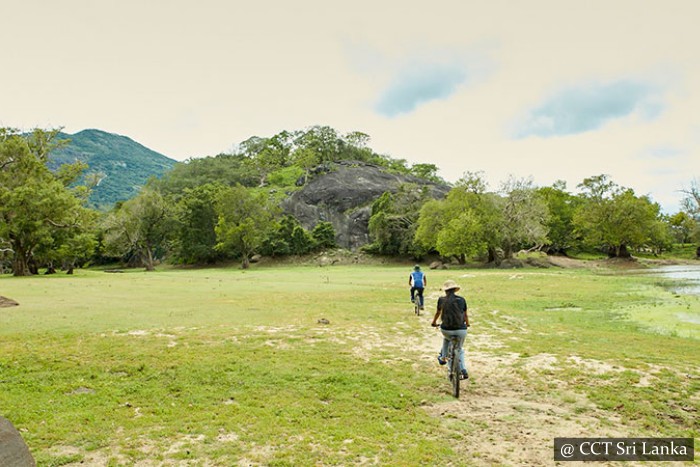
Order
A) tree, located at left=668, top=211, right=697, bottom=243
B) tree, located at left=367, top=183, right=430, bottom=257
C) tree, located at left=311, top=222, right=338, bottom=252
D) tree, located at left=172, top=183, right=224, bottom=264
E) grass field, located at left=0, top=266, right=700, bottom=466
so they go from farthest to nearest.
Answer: tree, located at left=668, top=211, right=697, bottom=243
tree, located at left=311, top=222, right=338, bottom=252
tree, located at left=172, top=183, right=224, bottom=264
tree, located at left=367, top=183, right=430, bottom=257
grass field, located at left=0, top=266, right=700, bottom=466

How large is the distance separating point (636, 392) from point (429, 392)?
4.33 metres

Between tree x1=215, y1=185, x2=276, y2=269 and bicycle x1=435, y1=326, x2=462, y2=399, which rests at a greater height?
tree x1=215, y1=185, x2=276, y2=269

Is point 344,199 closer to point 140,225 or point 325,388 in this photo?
point 140,225

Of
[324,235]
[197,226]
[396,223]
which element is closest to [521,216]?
[396,223]

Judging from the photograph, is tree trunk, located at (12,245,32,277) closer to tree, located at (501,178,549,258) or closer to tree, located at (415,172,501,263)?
tree, located at (415,172,501,263)

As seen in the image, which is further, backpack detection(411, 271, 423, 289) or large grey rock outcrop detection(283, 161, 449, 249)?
large grey rock outcrop detection(283, 161, 449, 249)

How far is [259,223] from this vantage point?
7331 centimetres

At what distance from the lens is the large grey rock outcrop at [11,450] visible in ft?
15.2

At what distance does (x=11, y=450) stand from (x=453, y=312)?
745cm

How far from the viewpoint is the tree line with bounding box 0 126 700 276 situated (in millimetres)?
46969

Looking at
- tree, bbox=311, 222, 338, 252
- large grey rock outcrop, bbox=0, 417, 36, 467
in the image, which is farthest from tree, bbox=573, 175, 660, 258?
large grey rock outcrop, bbox=0, 417, 36, 467

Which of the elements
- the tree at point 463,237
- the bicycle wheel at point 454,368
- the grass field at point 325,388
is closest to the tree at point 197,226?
the tree at point 463,237

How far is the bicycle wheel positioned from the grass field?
229 mm

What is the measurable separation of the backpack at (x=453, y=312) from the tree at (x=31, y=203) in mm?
47987
